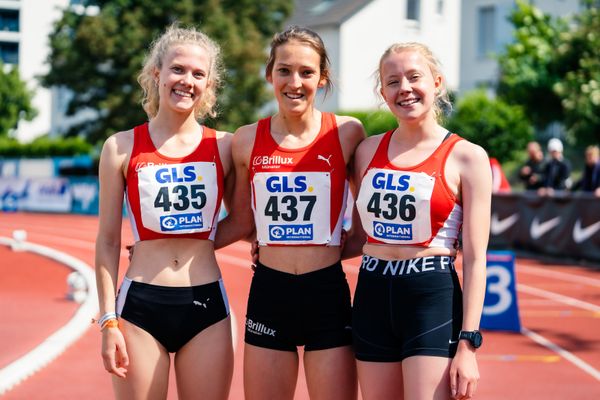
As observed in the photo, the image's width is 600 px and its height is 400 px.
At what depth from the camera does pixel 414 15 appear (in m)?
38.0

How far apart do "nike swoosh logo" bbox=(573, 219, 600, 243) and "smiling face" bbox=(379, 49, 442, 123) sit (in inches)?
444

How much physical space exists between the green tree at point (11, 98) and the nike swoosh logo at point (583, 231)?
48.3 metres

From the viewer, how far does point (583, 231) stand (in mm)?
14109

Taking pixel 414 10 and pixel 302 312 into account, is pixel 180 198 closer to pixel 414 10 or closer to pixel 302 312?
pixel 302 312

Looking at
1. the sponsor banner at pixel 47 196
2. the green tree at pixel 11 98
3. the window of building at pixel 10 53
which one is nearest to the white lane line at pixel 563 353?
the sponsor banner at pixel 47 196

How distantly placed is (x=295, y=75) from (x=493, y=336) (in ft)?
18.0

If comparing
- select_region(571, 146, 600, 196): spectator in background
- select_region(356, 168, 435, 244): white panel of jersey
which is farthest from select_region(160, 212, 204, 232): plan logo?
select_region(571, 146, 600, 196): spectator in background

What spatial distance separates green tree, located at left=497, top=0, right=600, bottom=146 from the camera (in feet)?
71.0

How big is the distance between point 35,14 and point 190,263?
6446 cm

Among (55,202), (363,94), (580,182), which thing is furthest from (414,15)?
(580,182)

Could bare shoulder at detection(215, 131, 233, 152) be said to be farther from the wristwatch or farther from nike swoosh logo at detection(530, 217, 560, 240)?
nike swoosh logo at detection(530, 217, 560, 240)

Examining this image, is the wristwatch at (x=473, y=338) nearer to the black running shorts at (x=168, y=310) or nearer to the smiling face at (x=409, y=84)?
the smiling face at (x=409, y=84)

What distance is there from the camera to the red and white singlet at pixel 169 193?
11.7 ft

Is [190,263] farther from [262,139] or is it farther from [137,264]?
[262,139]
